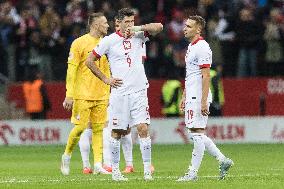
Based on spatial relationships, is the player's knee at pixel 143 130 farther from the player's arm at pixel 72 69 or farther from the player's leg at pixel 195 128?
the player's arm at pixel 72 69

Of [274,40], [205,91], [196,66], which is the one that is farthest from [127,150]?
[274,40]

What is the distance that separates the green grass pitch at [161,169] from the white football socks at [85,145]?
0.26 m

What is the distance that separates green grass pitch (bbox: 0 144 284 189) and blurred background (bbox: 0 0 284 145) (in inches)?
114

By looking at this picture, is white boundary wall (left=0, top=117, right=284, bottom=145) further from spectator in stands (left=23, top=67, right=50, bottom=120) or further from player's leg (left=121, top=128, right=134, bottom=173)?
player's leg (left=121, top=128, right=134, bottom=173)

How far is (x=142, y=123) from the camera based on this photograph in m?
16.5

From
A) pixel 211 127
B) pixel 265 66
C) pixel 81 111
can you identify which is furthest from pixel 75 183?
pixel 265 66

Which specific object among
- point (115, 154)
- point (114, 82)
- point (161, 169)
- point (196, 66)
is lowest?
point (161, 169)

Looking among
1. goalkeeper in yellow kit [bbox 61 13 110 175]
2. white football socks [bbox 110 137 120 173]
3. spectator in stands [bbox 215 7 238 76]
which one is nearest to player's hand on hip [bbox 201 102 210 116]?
white football socks [bbox 110 137 120 173]

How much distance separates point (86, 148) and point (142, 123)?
3.09 meters

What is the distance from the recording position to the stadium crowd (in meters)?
31.0

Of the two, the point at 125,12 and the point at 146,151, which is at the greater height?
the point at 125,12

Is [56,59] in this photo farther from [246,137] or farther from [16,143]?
[246,137]

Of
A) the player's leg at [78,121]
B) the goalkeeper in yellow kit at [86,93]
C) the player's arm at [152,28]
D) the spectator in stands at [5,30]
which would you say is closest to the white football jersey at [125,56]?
the player's arm at [152,28]

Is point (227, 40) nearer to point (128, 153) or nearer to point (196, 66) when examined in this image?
point (128, 153)
